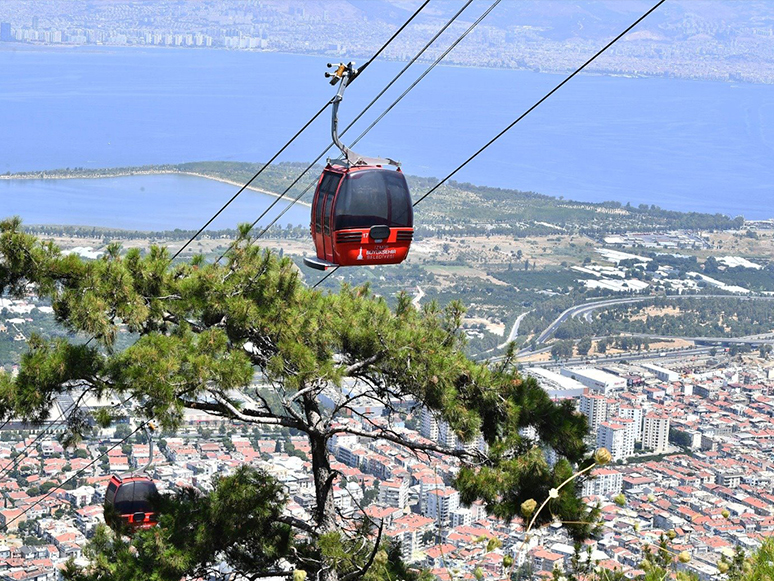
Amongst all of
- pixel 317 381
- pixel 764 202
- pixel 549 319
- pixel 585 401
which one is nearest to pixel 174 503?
pixel 317 381

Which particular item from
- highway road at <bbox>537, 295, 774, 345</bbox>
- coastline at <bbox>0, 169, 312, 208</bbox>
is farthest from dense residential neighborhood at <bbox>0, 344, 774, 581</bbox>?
coastline at <bbox>0, 169, 312, 208</bbox>

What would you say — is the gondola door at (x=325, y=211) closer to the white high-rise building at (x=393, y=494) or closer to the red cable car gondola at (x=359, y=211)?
the red cable car gondola at (x=359, y=211)

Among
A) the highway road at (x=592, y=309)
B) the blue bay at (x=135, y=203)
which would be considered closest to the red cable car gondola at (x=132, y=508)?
the highway road at (x=592, y=309)

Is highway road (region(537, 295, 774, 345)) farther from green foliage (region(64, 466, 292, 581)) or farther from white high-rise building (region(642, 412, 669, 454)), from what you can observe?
green foliage (region(64, 466, 292, 581))

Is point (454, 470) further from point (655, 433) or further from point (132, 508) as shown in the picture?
point (655, 433)

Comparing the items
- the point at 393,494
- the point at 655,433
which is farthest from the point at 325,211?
the point at 655,433

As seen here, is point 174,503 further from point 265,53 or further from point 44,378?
point 265,53

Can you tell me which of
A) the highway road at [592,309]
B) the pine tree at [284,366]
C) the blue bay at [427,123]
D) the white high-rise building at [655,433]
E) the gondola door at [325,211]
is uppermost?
the blue bay at [427,123]
